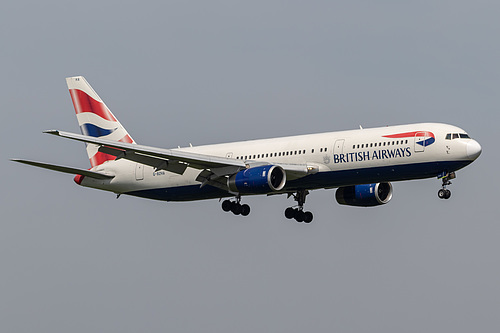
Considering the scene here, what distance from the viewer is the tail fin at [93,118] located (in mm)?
70812

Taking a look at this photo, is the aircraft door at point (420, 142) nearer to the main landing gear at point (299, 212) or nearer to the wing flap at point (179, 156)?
the wing flap at point (179, 156)

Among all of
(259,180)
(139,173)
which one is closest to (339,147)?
(259,180)

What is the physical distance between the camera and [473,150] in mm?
58938

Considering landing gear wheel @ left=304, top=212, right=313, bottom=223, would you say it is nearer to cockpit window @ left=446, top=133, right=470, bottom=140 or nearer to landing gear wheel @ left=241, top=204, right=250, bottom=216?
landing gear wheel @ left=241, top=204, right=250, bottom=216

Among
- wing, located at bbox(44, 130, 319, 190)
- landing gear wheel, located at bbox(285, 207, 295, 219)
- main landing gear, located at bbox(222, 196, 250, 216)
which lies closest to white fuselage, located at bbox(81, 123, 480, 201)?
wing, located at bbox(44, 130, 319, 190)

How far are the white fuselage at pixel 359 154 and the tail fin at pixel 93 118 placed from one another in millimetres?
7559

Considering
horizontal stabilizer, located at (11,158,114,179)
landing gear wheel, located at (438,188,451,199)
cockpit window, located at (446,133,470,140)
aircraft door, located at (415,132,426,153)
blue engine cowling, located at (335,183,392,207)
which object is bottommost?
horizontal stabilizer, located at (11,158,114,179)

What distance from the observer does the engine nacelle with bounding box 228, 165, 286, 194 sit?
2351 inches

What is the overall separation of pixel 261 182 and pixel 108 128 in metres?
16.0

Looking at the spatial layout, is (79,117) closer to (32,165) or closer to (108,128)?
(108,128)

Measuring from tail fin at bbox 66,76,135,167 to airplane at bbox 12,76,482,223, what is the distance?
1.86 meters

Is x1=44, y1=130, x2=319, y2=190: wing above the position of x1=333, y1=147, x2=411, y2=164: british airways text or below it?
below

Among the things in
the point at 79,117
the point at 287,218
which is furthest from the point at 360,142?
the point at 79,117

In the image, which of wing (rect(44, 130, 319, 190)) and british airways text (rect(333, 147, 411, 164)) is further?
wing (rect(44, 130, 319, 190))
